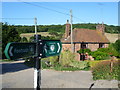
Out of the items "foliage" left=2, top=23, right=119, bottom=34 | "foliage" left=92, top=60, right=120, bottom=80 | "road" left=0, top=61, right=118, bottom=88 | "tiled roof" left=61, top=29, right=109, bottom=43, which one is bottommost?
"road" left=0, top=61, right=118, bottom=88

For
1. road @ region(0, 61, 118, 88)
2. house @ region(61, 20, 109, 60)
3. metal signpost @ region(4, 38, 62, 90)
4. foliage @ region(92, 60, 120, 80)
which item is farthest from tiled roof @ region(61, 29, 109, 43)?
metal signpost @ region(4, 38, 62, 90)

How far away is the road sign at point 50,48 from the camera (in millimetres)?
2794

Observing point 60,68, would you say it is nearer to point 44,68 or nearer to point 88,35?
point 44,68

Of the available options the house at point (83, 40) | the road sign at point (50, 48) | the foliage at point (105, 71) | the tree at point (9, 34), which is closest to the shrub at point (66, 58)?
the foliage at point (105, 71)

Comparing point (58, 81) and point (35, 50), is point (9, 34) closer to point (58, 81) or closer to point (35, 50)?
point (58, 81)

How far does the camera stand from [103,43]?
2795cm

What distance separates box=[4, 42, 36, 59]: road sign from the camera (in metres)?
2.18

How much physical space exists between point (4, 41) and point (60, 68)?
1402 centimetres

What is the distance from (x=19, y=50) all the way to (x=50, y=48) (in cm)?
74

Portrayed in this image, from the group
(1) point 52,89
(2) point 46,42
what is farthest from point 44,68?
(2) point 46,42

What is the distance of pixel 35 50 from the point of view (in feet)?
8.73

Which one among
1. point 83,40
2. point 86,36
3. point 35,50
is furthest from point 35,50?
point 86,36

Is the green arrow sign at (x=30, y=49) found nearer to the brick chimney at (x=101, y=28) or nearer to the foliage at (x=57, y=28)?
the brick chimney at (x=101, y=28)

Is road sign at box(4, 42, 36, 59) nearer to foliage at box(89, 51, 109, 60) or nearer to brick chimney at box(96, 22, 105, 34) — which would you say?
foliage at box(89, 51, 109, 60)
